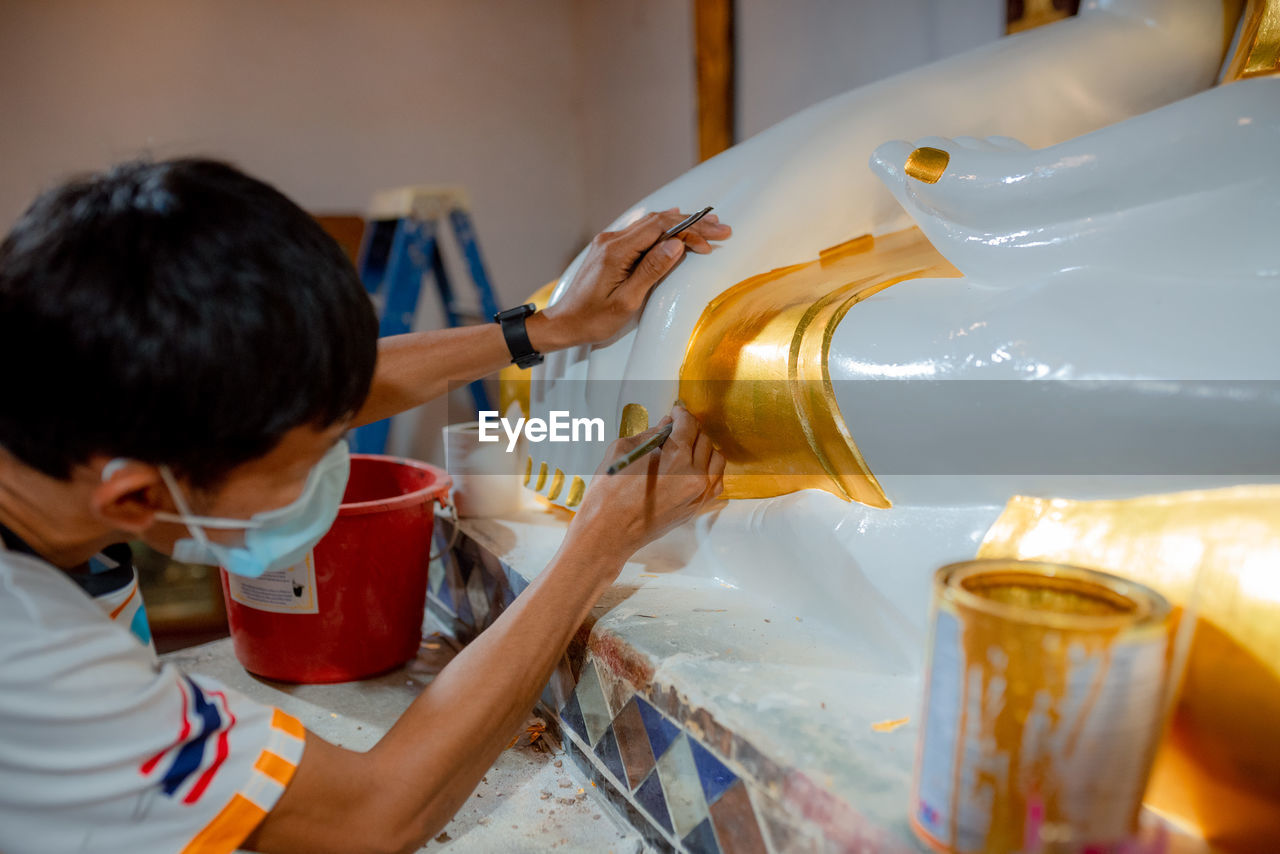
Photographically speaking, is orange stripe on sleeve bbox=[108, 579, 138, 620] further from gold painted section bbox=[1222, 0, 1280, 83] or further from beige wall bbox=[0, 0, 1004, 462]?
beige wall bbox=[0, 0, 1004, 462]

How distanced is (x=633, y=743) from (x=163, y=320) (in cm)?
61

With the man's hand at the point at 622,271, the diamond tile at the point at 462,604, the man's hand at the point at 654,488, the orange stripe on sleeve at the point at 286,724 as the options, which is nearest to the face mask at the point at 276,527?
the orange stripe on sleeve at the point at 286,724

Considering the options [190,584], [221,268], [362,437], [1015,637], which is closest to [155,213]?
[221,268]

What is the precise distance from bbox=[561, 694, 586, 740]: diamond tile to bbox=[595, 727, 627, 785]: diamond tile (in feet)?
0.15

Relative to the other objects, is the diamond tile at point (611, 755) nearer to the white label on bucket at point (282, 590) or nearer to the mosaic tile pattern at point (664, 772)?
the mosaic tile pattern at point (664, 772)

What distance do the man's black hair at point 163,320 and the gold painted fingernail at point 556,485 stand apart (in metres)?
0.74

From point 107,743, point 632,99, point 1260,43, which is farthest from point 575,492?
point 632,99

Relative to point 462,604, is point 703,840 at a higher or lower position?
higher

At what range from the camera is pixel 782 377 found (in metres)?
0.97

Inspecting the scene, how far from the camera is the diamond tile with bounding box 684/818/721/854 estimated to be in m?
0.78

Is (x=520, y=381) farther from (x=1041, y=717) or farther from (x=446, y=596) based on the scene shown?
(x=1041, y=717)

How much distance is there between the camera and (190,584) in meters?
1.45

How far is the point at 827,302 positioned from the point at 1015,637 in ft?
1.92

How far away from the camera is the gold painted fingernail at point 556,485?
137 cm
